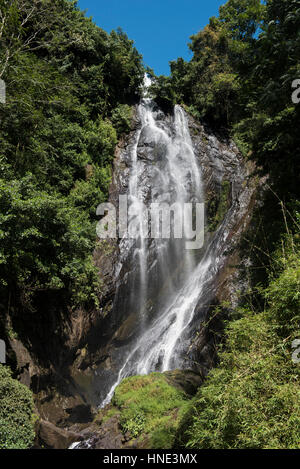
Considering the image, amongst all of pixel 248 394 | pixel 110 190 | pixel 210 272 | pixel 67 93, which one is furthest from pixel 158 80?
pixel 248 394

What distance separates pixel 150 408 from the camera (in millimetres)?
5844

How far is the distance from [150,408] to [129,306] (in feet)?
20.1

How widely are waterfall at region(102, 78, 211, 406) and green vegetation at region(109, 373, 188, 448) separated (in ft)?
8.41

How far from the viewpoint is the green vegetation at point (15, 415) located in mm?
5254

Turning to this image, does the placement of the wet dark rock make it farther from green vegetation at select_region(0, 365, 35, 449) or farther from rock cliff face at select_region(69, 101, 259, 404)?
rock cliff face at select_region(69, 101, 259, 404)

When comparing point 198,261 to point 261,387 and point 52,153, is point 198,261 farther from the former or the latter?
point 261,387

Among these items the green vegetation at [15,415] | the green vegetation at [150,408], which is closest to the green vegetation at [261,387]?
the green vegetation at [150,408]

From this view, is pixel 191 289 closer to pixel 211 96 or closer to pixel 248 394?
pixel 248 394

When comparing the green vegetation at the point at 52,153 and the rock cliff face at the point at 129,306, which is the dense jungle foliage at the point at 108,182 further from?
the rock cliff face at the point at 129,306

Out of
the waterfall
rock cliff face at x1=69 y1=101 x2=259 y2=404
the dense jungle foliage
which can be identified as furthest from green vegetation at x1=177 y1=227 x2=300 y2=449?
the waterfall

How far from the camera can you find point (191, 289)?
1165 centimetres

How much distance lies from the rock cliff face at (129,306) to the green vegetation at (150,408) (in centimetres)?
48

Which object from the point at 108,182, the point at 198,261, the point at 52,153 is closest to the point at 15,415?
the point at 198,261
